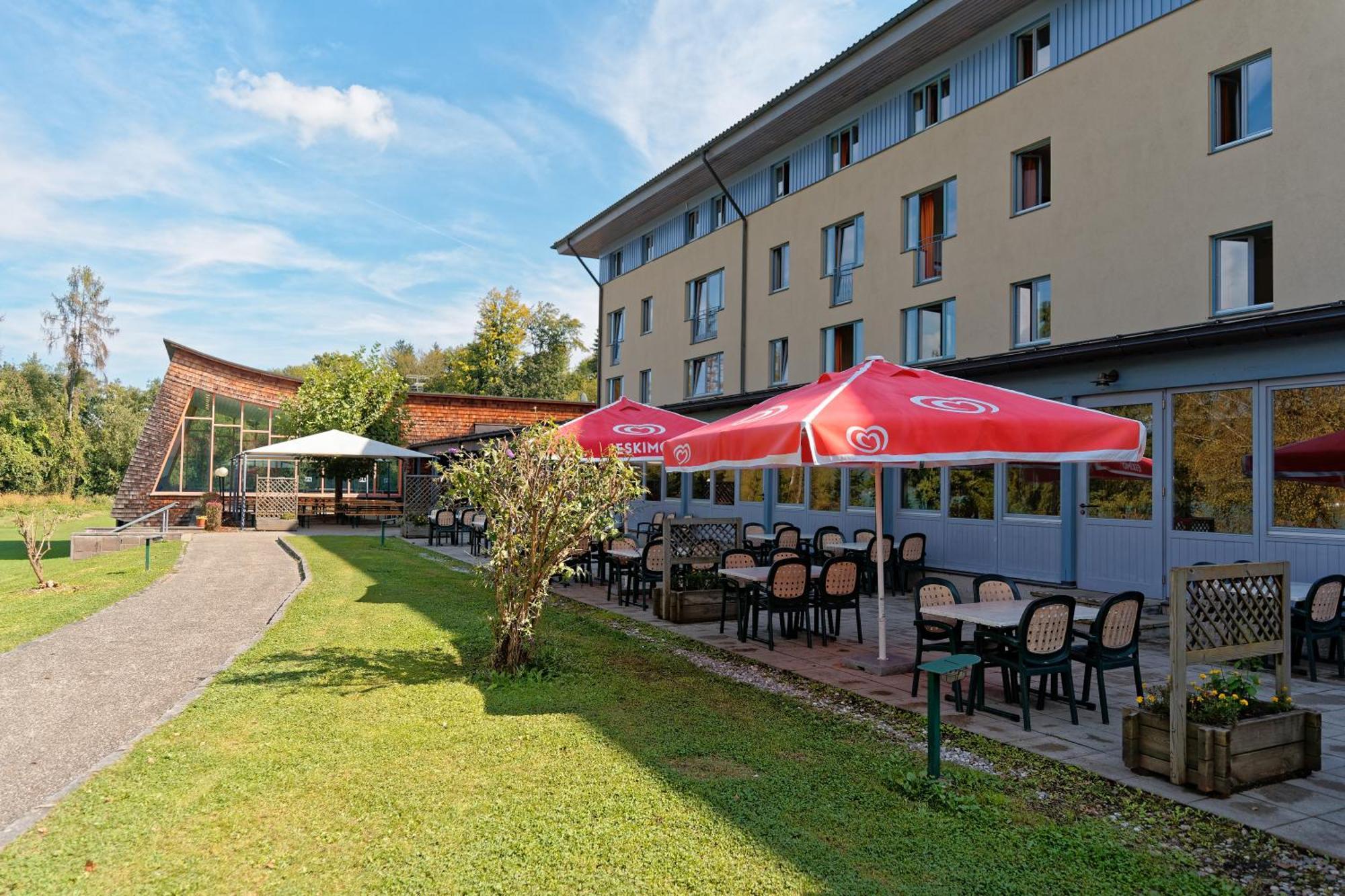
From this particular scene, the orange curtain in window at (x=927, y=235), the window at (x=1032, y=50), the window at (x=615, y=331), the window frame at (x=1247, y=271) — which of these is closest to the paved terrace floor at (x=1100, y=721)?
the window frame at (x=1247, y=271)

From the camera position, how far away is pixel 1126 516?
1130cm

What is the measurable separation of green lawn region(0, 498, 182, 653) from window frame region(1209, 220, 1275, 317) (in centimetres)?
1497

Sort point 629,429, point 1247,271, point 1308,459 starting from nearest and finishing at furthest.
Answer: point 1308,459 → point 1247,271 → point 629,429

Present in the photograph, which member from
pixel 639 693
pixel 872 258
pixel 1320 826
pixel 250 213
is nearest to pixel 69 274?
pixel 250 213

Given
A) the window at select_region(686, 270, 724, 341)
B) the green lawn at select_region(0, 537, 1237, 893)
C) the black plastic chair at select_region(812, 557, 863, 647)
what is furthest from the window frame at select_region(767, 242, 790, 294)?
the green lawn at select_region(0, 537, 1237, 893)

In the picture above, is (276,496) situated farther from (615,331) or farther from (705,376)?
(705,376)

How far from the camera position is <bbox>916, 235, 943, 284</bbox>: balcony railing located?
622 inches

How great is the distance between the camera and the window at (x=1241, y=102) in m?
10.7

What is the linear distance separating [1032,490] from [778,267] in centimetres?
1025

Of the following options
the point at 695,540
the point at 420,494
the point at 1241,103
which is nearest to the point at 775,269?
the point at 1241,103

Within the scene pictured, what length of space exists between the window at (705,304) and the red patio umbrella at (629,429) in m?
11.7

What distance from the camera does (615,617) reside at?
994cm

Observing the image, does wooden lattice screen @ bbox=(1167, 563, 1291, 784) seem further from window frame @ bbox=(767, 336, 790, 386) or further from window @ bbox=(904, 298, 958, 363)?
window frame @ bbox=(767, 336, 790, 386)

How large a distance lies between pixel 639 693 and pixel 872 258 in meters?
13.5
